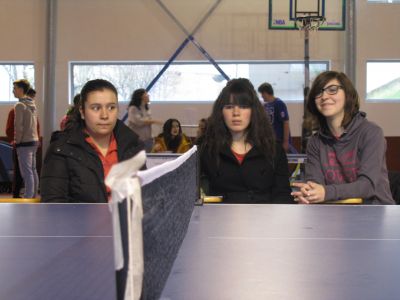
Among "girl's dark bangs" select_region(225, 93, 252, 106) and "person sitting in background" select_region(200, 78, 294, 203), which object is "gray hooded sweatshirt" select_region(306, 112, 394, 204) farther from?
"girl's dark bangs" select_region(225, 93, 252, 106)

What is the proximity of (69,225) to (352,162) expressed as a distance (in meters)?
1.50

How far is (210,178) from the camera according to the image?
2918mm

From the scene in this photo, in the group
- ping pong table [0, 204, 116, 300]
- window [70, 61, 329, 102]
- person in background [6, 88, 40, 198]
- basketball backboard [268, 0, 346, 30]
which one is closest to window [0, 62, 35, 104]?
window [70, 61, 329, 102]

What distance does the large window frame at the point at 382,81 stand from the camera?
10.2 meters

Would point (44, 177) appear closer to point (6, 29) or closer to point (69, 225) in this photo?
point (69, 225)

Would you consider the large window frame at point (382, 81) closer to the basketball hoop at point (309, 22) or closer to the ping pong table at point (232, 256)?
the basketball hoop at point (309, 22)

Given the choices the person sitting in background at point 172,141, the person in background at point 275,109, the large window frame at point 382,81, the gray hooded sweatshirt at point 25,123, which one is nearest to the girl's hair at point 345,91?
the gray hooded sweatshirt at point 25,123

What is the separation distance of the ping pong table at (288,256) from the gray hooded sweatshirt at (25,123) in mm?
5330

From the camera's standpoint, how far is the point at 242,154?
2912mm

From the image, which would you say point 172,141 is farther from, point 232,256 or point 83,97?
point 232,256

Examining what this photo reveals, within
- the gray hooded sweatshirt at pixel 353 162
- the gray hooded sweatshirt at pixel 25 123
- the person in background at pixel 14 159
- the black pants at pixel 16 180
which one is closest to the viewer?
the gray hooded sweatshirt at pixel 353 162

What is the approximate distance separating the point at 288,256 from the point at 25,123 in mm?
6086

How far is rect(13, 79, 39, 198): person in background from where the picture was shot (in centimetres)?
691

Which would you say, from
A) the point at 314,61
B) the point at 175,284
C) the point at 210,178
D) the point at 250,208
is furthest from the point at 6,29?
the point at 175,284
